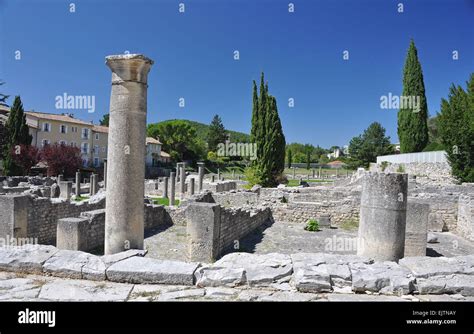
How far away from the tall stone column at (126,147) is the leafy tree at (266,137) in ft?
74.6

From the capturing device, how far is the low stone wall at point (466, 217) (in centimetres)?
1287

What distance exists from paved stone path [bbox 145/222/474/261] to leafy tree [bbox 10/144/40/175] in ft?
99.6

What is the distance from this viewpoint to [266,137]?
93.8ft

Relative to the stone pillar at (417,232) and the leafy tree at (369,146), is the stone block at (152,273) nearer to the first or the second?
the stone pillar at (417,232)

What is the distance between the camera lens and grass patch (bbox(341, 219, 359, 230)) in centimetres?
1484

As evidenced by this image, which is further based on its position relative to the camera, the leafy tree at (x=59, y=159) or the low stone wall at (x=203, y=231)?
the leafy tree at (x=59, y=159)

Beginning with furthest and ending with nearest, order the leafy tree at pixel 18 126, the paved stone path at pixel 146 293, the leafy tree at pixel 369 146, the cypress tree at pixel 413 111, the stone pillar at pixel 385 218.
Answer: the leafy tree at pixel 369 146 < the leafy tree at pixel 18 126 < the cypress tree at pixel 413 111 < the stone pillar at pixel 385 218 < the paved stone path at pixel 146 293

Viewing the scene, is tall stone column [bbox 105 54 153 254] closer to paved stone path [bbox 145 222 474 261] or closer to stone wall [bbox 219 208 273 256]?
paved stone path [bbox 145 222 474 261]

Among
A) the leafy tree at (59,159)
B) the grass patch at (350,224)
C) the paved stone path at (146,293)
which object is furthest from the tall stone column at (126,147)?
the leafy tree at (59,159)

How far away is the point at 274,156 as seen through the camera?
28812 mm

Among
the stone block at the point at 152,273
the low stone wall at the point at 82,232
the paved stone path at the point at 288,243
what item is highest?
the stone block at the point at 152,273

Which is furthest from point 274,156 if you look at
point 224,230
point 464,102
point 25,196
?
point 25,196
